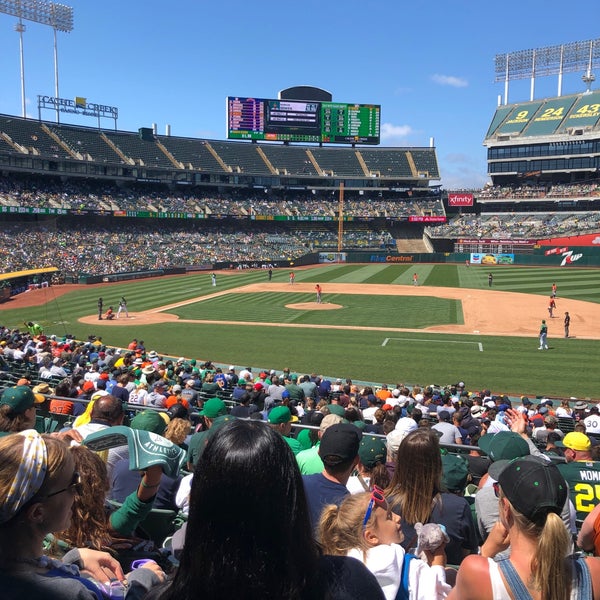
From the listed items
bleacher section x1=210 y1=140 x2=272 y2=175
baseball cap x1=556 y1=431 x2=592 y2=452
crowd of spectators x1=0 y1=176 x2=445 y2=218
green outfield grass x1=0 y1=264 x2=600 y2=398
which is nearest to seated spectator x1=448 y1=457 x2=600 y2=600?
baseball cap x1=556 y1=431 x2=592 y2=452

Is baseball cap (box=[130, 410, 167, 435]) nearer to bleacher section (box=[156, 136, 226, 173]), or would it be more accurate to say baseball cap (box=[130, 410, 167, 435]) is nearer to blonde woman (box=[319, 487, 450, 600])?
blonde woman (box=[319, 487, 450, 600])

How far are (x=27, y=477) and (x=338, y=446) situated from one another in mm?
2444

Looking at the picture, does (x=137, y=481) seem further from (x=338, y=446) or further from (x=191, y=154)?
(x=191, y=154)

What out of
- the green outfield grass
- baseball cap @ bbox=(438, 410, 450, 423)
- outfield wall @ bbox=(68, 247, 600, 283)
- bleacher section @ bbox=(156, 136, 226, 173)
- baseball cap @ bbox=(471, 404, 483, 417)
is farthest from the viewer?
bleacher section @ bbox=(156, 136, 226, 173)

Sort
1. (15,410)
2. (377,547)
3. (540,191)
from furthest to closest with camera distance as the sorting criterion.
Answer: (540,191)
(15,410)
(377,547)

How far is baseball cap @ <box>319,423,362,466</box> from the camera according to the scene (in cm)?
429

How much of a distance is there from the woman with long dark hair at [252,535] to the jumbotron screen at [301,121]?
94998mm

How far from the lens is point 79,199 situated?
234ft

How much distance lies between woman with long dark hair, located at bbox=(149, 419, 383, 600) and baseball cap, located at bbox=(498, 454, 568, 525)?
3.98 ft

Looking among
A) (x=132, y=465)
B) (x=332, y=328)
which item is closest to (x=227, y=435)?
(x=132, y=465)

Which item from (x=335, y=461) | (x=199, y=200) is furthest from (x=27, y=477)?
(x=199, y=200)

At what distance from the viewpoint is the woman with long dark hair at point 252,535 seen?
198 cm

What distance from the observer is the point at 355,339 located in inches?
1164

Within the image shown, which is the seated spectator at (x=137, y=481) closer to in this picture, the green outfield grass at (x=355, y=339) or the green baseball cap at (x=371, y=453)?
the green baseball cap at (x=371, y=453)
